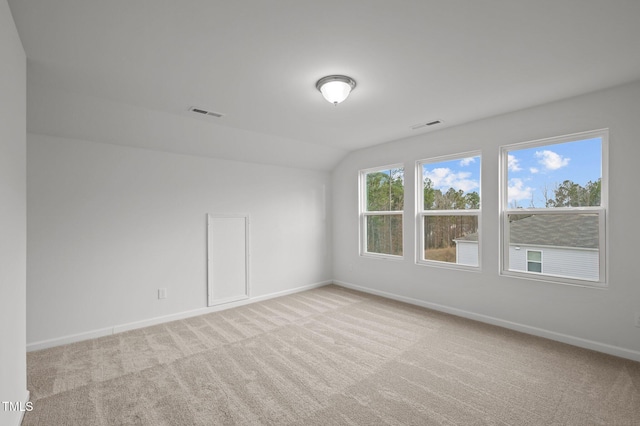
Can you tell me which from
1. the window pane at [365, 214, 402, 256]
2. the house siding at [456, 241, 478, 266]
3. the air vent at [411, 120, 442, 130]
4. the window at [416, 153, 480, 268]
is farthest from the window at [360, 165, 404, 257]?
the house siding at [456, 241, 478, 266]

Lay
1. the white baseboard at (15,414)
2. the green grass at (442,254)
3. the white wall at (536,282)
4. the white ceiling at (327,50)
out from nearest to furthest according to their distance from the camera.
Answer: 1. the white baseboard at (15,414)
2. the white ceiling at (327,50)
3. the white wall at (536,282)
4. the green grass at (442,254)

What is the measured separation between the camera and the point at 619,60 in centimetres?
228

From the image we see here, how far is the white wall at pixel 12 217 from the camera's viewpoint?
5.12ft

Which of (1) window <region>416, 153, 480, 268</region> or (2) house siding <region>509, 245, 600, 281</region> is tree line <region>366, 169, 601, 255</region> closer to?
(1) window <region>416, 153, 480, 268</region>

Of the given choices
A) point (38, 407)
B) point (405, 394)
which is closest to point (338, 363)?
point (405, 394)

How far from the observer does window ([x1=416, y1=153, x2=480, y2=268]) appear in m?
A: 3.87

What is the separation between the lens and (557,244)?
3201 mm

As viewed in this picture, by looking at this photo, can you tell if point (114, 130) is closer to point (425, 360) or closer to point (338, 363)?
point (338, 363)

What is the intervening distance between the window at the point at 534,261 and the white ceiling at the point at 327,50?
1.67 metres

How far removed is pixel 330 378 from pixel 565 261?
2791mm

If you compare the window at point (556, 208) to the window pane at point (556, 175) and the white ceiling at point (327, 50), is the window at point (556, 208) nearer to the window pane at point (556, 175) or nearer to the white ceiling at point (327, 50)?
the window pane at point (556, 175)

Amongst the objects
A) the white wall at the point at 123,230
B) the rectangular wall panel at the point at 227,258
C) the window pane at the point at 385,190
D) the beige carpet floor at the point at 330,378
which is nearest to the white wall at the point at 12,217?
the beige carpet floor at the point at 330,378

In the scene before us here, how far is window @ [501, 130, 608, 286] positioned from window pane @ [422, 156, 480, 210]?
36cm

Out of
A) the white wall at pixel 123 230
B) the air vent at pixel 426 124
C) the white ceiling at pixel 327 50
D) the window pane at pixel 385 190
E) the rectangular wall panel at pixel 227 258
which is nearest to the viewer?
the white ceiling at pixel 327 50
